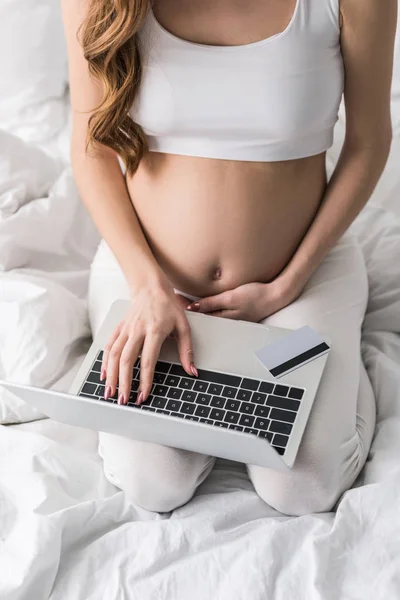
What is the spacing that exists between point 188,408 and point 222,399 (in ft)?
0.16

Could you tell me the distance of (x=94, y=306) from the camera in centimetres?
130

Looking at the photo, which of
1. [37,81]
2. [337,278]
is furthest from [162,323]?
[37,81]

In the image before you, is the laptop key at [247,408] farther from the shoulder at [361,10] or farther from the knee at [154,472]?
the shoulder at [361,10]

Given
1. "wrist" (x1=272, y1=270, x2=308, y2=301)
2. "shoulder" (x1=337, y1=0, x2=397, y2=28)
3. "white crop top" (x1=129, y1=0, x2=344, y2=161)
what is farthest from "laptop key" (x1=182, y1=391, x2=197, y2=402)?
"shoulder" (x1=337, y1=0, x2=397, y2=28)

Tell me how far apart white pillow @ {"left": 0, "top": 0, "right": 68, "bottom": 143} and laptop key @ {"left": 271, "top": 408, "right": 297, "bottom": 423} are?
3.17 feet

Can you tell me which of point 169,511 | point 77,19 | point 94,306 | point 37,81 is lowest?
point 169,511

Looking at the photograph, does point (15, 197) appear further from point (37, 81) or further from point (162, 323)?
point (162, 323)

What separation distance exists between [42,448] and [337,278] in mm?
544

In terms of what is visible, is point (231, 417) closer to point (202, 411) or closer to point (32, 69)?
point (202, 411)

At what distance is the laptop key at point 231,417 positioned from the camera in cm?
105

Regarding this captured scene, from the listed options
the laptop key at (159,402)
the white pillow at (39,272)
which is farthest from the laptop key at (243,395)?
the white pillow at (39,272)

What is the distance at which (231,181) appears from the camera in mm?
1184

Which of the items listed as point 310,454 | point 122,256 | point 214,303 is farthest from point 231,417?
point 122,256

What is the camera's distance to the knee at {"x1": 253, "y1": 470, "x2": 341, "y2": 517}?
107 centimetres
